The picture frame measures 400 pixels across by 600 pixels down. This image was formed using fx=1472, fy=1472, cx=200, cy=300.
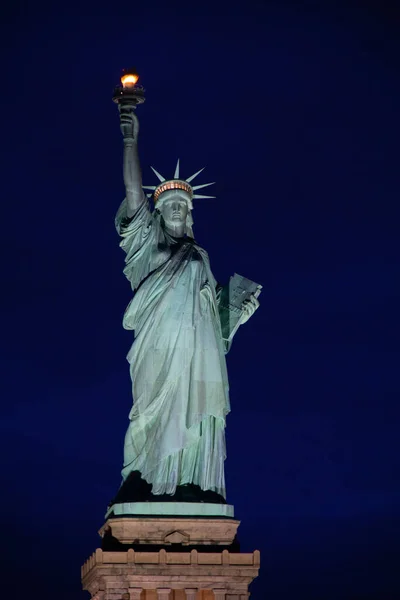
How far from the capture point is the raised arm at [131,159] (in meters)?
27.4

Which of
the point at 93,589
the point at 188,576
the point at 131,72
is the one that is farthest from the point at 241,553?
the point at 131,72

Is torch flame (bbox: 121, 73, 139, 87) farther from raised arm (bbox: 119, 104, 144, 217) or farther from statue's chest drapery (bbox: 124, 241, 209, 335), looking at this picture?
statue's chest drapery (bbox: 124, 241, 209, 335)

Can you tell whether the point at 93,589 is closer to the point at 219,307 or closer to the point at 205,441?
the point at 205,441

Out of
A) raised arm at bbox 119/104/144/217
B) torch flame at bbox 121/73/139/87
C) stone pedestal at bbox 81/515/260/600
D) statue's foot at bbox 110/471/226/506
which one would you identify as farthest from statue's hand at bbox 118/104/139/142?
stone pedestal at bbox 81/515/260/600

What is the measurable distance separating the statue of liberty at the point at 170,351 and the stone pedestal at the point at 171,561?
0.66 meters

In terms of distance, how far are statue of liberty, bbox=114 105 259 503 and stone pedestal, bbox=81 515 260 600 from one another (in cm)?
66

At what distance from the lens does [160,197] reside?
28.2 meters

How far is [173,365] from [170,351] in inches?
11.0

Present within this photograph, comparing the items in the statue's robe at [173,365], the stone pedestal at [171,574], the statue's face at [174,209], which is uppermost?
the statue's face at [174,209]

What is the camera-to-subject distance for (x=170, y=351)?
2684 centimetres

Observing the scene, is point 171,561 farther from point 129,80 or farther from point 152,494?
point 129,80

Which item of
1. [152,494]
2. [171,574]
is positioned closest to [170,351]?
[152,494]

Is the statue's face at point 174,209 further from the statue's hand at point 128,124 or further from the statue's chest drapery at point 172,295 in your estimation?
the statue's hand at point 128,124

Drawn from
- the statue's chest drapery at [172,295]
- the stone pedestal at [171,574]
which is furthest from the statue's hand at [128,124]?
the stone pedestal at [171,574]
